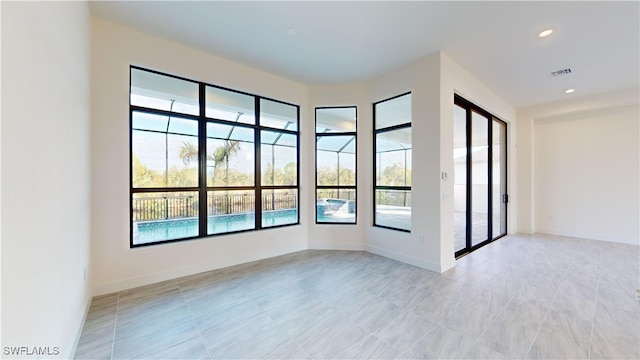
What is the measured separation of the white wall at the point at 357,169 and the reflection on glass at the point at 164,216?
206 centimetres

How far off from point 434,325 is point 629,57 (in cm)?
494

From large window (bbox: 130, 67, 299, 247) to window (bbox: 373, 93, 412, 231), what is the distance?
5.19ft

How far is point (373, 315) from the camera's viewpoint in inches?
96.8

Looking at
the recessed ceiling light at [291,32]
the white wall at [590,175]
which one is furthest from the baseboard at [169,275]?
the white wall at [590,175]

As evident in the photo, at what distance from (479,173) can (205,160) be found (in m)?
5.46

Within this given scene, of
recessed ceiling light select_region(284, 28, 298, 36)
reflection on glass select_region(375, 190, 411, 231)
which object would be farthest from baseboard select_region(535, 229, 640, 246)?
recessed ceiling light select_region(284, 28, 298, 36)

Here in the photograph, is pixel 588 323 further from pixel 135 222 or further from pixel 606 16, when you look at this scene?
pixel 135 222

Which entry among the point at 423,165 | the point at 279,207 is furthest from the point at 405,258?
the point at 279,207

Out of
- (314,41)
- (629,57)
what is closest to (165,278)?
(314,41)

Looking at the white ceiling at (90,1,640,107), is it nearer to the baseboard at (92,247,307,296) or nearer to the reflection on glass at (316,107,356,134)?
the reflection on glass at (316,107,356,134)

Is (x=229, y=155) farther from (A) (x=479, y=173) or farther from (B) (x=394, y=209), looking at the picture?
(A) (x=479, y=173)

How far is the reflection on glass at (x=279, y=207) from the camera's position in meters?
4.40

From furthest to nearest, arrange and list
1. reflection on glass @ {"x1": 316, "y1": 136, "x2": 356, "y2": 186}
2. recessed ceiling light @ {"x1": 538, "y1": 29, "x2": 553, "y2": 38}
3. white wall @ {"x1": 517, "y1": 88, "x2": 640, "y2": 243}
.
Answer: white wall @ {"x1": 517, "y1": 88, "x2": 640, "y2": 243}, reflection on glass @ {"x1": 316, "y1": 136, "x2": 356, "y2": 186}, recessed ceiling light @ {"x1": 538, "y1": 29, "x2": 553, "y2": 38}

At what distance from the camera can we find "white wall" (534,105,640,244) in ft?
16.9
